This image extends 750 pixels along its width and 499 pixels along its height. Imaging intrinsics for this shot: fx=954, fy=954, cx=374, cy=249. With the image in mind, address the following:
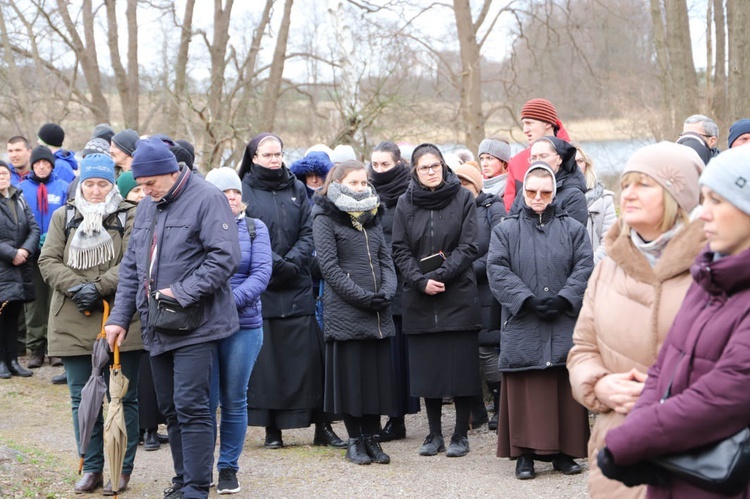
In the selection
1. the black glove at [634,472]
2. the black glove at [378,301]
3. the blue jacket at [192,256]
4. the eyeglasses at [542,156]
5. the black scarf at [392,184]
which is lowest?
the black glove at [634,472]

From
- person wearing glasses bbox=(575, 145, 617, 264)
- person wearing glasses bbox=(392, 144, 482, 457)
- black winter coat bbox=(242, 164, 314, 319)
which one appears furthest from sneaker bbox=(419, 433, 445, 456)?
person wearing glasses bbox=(575, 145, 617, 264)

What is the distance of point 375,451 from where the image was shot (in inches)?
270

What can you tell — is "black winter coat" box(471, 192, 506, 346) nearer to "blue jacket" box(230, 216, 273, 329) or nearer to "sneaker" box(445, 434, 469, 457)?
"sneaker" box(445, 434, 469, 457)

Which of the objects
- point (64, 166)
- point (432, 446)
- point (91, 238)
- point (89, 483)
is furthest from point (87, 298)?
point (64, 166)

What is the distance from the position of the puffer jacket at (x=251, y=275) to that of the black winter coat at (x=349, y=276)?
1.60ft

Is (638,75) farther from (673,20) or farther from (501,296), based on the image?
(501,296)

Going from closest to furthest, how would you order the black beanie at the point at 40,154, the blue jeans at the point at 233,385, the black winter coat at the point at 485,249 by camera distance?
1. the blue jeans at the point at 233,385
2. the black winter coat at the point at 485,249
3. the black beanie at the point at 40,154

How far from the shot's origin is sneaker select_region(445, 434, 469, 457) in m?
6.91

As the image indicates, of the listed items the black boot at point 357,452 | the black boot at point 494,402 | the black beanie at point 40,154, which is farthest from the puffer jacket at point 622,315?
the black beanie at point 40,154

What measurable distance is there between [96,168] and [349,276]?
1.87 meters

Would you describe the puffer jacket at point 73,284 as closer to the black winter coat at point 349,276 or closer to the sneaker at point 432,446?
the black winter coat at point 349,276

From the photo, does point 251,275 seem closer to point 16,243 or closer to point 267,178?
point 267,178

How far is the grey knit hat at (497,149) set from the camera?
838 centimetres

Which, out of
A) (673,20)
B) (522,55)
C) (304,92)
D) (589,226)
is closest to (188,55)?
(304,92)
